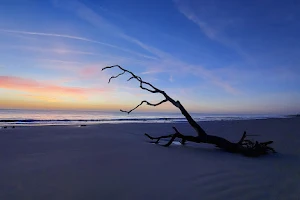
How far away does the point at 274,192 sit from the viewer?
318 centimetres

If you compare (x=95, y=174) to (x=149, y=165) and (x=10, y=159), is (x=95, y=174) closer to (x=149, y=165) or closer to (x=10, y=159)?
(x=149, y=165)

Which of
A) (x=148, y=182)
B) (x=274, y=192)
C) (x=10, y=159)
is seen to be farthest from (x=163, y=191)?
(x=10, y=159)

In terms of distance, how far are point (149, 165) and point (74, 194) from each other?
178 cm

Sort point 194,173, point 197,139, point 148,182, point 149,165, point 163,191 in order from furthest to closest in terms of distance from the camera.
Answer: point 197,139, point 149,165, point 194,173, point 148,182, point 163,191

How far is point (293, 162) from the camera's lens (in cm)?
521

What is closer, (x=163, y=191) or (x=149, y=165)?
(x=163, y=191)

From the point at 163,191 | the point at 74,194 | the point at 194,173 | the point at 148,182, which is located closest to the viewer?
the point at 74,194

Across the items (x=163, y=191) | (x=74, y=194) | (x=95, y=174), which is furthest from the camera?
(x=95, y=174)

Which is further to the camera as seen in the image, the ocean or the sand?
the ocean

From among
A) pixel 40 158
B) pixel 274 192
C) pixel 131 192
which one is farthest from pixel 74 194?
pixel 274 192

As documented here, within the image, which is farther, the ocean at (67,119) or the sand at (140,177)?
the ocean at (67,119)

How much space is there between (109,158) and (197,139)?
294cm

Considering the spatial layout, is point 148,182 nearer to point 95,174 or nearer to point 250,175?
point 95,174

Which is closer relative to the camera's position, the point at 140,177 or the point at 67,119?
the point at 140,177
